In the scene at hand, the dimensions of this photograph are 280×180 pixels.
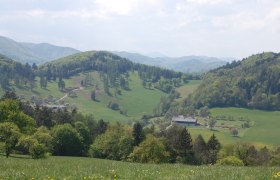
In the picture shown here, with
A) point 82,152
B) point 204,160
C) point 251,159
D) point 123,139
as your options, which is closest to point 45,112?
point 82,152

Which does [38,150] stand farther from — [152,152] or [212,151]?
[212,151]

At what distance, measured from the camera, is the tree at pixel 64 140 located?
99.1 m

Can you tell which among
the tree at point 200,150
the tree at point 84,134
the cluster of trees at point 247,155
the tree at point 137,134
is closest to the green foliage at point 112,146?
the tree at point 137,134

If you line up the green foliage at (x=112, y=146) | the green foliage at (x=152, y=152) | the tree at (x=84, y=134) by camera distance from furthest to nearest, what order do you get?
the tree at (x=84, y=134) → the green foliage at (x=112, y=146) → the green foliage at (x=152, y=152)

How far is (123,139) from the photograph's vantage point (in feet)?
344

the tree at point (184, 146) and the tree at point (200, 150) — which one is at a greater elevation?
the tree at point (184, 146)

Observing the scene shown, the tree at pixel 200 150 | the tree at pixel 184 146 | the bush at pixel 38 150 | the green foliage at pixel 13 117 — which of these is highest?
the green foliage at pixel 13 117

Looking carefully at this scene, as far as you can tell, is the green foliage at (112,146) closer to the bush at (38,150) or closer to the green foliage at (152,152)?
the green foliage at (152,152)

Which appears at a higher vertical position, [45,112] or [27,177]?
[27,177]

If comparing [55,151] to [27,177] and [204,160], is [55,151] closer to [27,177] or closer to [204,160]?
[204,160]

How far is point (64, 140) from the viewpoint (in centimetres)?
9956

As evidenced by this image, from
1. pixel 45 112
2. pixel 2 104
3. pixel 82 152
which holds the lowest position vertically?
pixel 82 152

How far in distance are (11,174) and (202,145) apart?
353ft

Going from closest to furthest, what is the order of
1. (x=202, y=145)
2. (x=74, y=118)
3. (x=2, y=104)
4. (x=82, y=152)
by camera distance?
(x=2, y=104) → (x=82, y=152) → (x=202, y=145) → (x=74, y=118)
